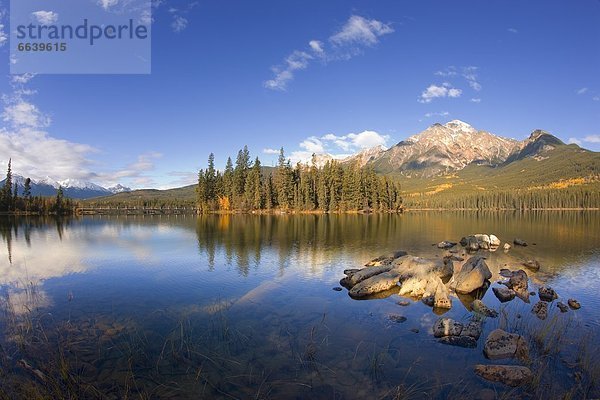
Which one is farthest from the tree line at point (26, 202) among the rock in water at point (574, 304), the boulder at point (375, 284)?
the rock in water at point (574, 304)

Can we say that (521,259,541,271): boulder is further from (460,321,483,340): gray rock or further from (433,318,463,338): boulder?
(433,318,463,338): boulder

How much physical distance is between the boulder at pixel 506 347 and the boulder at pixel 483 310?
4729 millimetres

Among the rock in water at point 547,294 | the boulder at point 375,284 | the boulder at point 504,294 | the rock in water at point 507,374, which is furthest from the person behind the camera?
the boulder at point 375,284

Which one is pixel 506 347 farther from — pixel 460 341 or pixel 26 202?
pixel 26 202

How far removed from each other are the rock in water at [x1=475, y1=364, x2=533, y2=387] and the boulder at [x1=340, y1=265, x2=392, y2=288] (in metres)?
13.2

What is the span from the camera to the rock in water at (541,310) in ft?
61.5

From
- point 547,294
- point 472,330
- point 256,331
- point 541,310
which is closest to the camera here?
point 472,330

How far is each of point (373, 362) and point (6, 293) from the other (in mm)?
24404

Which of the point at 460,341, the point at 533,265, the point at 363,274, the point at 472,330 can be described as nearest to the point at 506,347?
the point at 460,341

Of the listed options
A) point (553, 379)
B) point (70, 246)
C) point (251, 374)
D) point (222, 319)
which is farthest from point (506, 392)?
point (70, 246)

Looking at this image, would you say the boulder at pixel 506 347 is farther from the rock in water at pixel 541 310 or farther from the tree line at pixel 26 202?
the tree line at pixel 26 202

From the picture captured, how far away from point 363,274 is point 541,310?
38.0ft

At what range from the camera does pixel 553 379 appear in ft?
39.3

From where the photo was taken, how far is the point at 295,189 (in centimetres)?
13850
